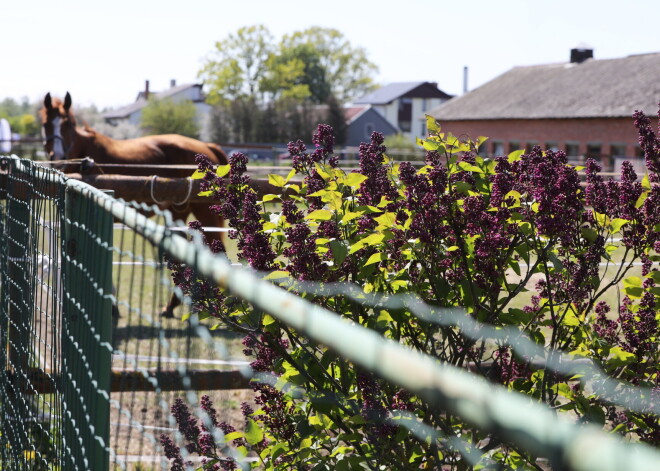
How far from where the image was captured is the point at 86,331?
2.48 m

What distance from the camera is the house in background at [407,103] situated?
9081cm

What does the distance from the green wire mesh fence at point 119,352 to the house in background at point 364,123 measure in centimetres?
8326

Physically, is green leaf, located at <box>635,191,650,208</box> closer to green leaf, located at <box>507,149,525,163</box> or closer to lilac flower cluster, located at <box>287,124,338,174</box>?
green leaf, located at <box>507,149,525,163</box>

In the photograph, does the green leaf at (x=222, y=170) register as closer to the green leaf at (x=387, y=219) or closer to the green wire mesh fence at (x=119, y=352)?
the green wire mesh fence at (x=119, y=352)

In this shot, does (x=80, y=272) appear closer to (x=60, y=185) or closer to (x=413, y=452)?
(x=60, y=185)

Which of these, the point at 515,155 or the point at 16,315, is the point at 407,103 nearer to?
the point at 16,315

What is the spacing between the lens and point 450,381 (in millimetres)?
Result: 768

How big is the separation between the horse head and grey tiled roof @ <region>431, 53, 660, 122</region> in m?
31.0

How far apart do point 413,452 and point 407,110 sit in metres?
90.5

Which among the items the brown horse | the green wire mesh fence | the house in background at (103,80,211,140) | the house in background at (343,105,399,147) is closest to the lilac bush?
the green wire mesh fence

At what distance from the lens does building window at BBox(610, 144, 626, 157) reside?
40309 millimetres

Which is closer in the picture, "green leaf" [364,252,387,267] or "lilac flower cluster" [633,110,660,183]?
"green leaf" [364,252,387,267]

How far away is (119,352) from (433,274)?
1.11 m

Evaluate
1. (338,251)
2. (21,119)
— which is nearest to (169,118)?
(21,119)
